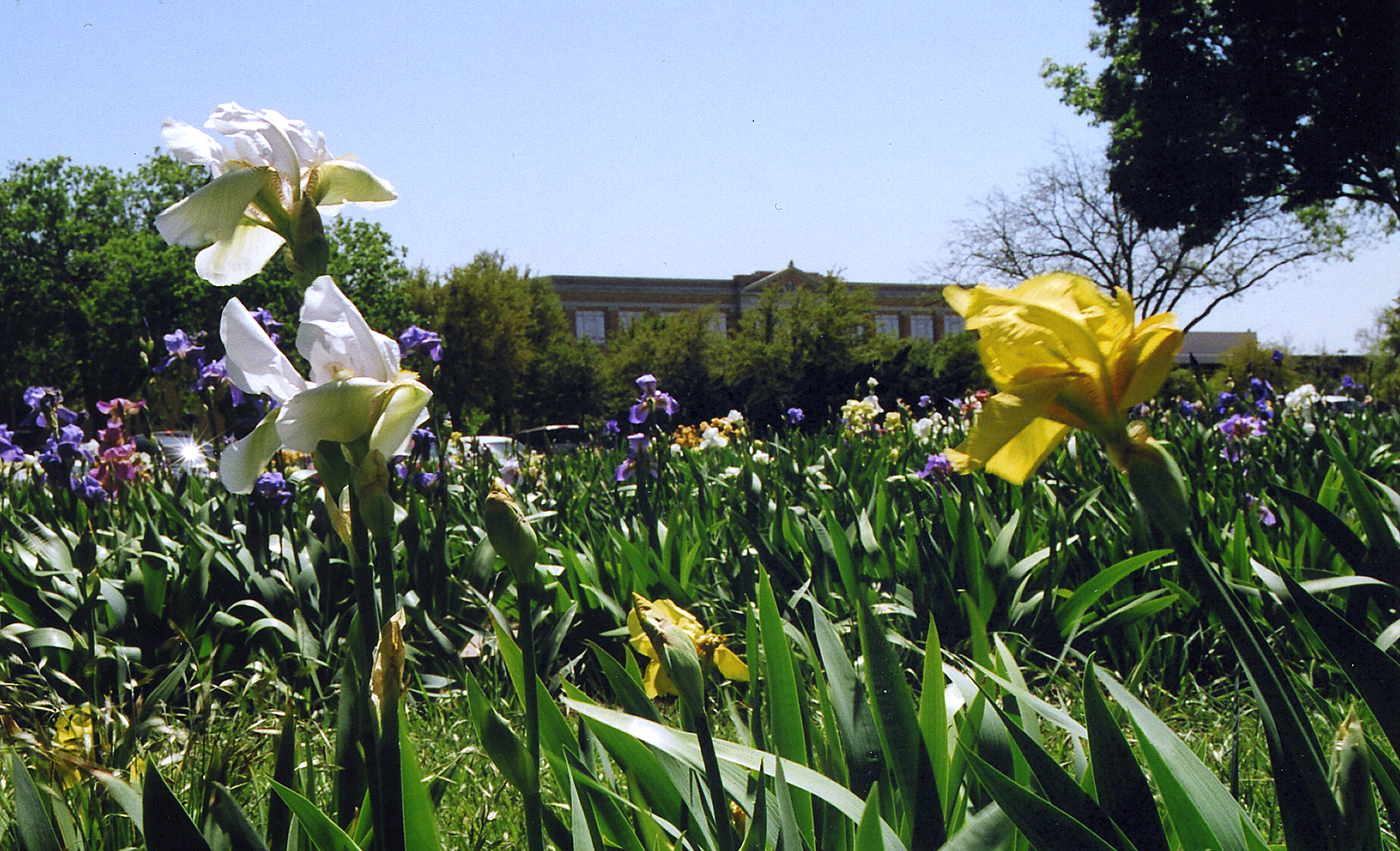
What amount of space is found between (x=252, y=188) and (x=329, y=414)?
0.35m

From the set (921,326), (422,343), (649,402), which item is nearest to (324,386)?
(422,343)

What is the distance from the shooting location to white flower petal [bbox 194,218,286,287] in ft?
3.43

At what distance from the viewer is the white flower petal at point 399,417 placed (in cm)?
83

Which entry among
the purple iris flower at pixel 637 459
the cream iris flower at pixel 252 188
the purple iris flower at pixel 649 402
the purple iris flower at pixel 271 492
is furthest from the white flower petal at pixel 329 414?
the purple iris flower at pixel 649 402

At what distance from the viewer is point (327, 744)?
1901 mm

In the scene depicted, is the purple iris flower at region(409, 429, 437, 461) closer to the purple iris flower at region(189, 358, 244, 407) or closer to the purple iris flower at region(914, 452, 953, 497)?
the purple iris flower at region(189, 358, 244, 407)

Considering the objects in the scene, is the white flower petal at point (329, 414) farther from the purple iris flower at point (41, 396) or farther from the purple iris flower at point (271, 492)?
the purple iris flower at point (41, 396)

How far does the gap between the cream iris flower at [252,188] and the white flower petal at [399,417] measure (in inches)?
11.0

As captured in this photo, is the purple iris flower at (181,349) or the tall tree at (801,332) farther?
the tall tree at (801,332)

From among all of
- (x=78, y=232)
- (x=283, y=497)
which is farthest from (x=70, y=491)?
(x=78, y=232)

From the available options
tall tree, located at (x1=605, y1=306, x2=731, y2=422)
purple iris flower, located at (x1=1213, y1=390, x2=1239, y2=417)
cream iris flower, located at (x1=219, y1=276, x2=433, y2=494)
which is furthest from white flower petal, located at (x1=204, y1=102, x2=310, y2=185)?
tall tree, located at (x1=605, y1=306, x2=731, y2=422)

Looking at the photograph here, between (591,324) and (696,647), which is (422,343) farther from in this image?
(591,324)

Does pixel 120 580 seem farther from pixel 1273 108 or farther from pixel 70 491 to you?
pixel 1273 108

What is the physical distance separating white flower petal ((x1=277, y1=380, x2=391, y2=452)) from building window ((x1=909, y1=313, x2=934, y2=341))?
5245cm
